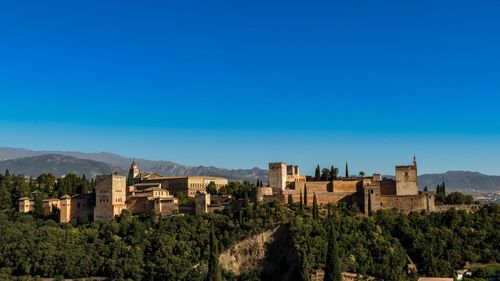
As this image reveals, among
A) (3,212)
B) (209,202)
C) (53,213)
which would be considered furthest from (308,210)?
(3,212)

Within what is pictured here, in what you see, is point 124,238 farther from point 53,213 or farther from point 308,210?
point 308,210

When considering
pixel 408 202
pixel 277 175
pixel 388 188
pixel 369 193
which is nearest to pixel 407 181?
pixel 388 188

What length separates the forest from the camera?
147 ft

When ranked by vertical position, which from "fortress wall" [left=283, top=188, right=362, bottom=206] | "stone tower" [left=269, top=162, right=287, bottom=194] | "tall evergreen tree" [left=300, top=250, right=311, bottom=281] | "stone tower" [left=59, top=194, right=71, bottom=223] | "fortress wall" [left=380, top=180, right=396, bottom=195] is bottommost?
"tall evergreen tree" [left=300, top=250, right=311, bottom=281]

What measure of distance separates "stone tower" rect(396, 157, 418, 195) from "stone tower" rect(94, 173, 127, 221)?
26.6 meters

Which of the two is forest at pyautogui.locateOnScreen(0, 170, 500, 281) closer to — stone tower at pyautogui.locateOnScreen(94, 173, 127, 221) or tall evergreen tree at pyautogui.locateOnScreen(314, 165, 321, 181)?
stone tower at pyautogui.locateOnScreen(94, 173, 127, 221)

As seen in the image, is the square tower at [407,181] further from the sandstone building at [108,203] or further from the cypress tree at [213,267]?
the sandstone building at [108,203]

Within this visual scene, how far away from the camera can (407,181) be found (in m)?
51.4

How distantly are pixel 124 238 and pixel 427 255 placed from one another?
1016 inches

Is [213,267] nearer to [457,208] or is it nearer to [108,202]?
[108,202]

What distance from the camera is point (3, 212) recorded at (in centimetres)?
5900

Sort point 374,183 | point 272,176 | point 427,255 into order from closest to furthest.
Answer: point 427,255 < point 374,183 < point 272,176

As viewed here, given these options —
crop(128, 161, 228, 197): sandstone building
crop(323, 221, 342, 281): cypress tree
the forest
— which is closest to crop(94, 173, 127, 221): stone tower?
the forest

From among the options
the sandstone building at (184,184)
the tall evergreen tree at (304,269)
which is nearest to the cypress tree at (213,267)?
the tall evergreen tree at (304,269)
